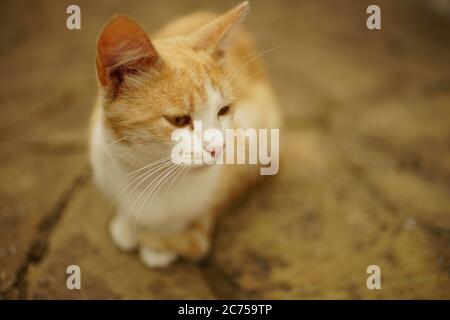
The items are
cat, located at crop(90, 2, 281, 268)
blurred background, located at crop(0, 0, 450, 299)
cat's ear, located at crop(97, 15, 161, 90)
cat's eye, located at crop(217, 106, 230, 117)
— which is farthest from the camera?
blurred background, located at crop(0, 0, 450, 299)

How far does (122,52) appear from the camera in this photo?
0.86 m

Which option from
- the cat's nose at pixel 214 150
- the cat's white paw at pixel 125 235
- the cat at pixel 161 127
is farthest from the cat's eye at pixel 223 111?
the cat's white paw at pixel 125 235

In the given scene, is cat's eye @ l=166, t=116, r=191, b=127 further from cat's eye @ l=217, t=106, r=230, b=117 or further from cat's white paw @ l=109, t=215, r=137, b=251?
cat's white paw @ l=109, t=215, r=137, b=251

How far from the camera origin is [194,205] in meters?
1.13

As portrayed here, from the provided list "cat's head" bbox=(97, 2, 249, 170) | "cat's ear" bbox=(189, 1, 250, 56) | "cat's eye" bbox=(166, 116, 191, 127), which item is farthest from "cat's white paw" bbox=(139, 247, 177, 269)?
"cat's ear" bbox=(189, 1, 250, 56)

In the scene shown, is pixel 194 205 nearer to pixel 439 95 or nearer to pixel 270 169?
pixel 270 169

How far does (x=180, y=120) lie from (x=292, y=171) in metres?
0.68

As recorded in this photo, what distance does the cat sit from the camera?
904 millimetres

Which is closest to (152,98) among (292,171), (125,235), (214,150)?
(214,150)

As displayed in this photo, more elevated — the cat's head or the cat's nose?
the cat's head

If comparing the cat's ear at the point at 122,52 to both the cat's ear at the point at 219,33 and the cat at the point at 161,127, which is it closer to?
the cat at the point at 161,127
